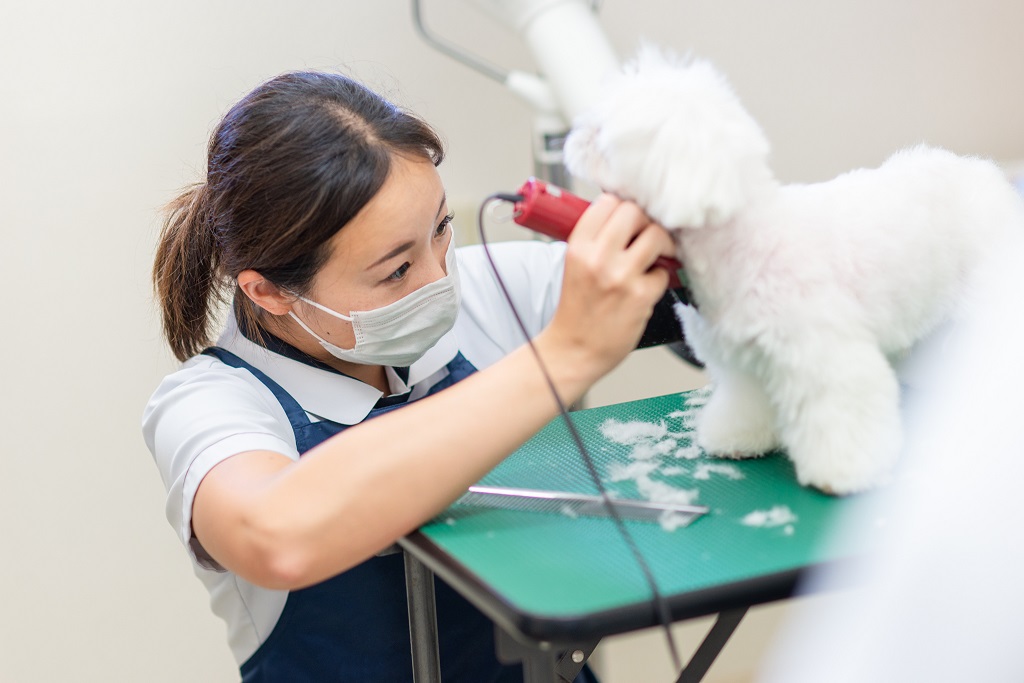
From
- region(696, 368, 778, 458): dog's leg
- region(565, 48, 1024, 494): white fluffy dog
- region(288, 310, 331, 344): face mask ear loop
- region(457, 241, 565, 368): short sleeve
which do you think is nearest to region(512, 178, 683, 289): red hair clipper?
region(565, 48, 1024, 494): white fluffy dog

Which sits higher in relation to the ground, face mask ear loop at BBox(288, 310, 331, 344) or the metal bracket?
face mask ear loop at BBox(288, 310, 331, 344)

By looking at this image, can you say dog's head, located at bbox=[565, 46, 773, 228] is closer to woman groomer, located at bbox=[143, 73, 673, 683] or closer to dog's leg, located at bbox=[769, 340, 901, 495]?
woman groomer, located at bbox=[143, 73, 673, 683]

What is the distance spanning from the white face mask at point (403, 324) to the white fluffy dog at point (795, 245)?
10.8 inches

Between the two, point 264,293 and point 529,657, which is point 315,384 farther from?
point 529,657

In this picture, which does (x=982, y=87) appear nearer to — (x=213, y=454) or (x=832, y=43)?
(x=832, y=43)

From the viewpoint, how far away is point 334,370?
109cm

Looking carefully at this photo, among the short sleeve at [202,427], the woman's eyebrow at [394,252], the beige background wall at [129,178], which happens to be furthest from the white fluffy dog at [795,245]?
the beige background wall at [129,178]

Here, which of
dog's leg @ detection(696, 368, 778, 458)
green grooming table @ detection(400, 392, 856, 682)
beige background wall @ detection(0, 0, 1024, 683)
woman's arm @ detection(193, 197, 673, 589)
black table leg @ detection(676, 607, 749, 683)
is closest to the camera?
green grooming table @ detection(400, 392, 856, 682)

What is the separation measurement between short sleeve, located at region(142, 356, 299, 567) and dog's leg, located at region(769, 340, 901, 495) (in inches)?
17.6

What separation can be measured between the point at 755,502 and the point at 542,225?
27cm

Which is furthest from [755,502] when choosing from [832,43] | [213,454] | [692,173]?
[832,43]

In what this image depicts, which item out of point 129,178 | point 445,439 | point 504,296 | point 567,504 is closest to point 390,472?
point 445,439

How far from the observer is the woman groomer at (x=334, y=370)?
74 cm

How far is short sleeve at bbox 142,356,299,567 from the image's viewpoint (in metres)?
0.84
